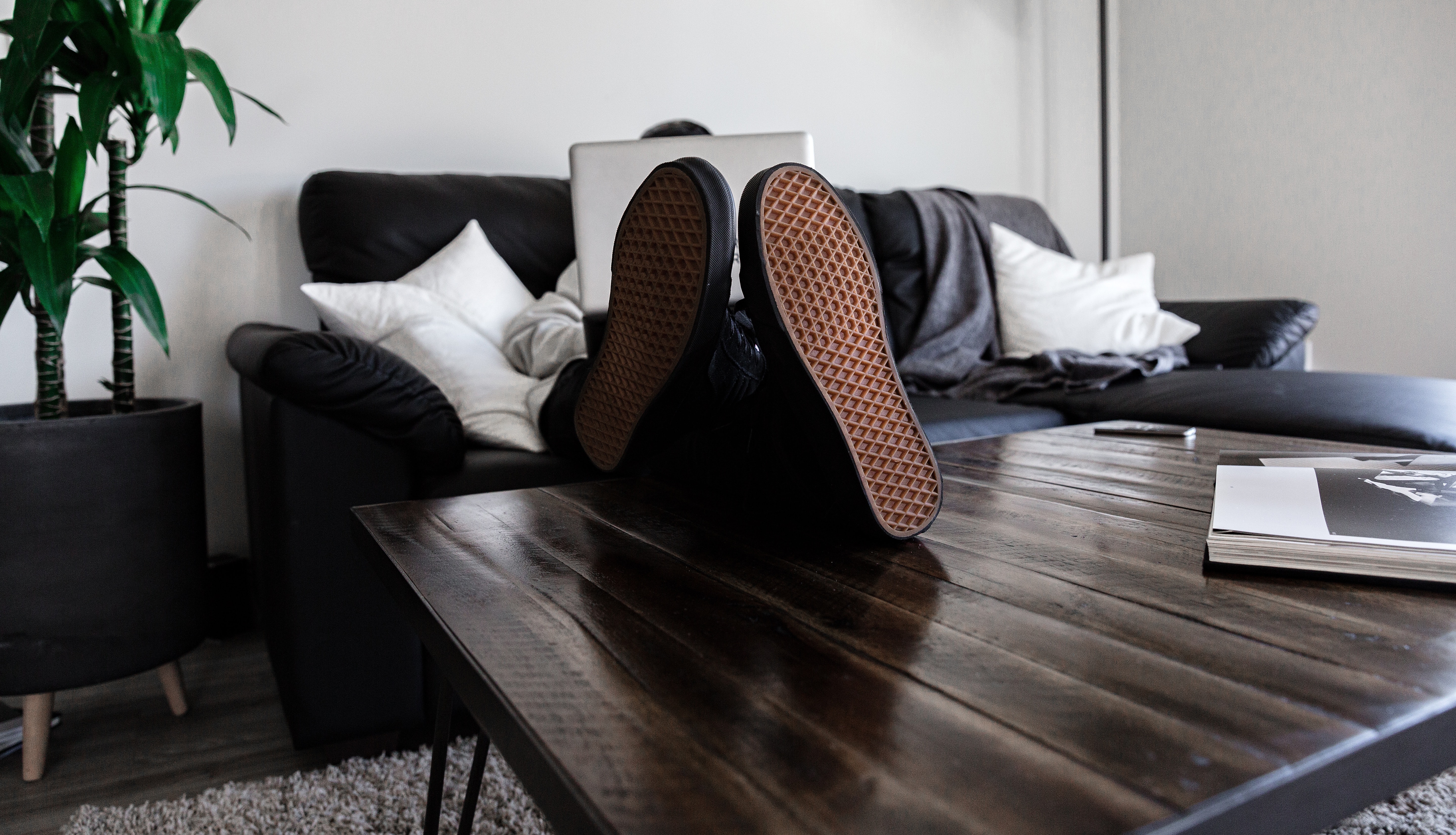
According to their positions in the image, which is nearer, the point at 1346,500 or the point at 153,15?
the point at 1346,500

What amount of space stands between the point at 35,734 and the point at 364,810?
514 millimetres

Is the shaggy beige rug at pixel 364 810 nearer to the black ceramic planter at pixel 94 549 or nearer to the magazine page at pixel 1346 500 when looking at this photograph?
the black ceramic planter at pixel 94 549

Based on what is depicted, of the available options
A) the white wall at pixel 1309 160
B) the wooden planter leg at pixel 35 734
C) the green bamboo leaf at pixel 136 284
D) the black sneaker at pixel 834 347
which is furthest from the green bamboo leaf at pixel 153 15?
the white wall at pixel 1309 160

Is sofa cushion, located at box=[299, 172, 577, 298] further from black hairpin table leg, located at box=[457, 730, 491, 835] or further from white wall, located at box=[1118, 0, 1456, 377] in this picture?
white wall, located at box=[1118, 0, 1456, 377]

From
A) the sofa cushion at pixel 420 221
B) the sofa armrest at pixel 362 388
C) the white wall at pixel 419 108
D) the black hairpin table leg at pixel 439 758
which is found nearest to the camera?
the black hairpin table leg at pixel 439 758

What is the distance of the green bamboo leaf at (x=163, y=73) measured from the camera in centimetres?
124

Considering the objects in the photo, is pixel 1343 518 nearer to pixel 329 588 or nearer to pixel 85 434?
pixel 329 588

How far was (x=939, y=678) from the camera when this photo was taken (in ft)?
1.36

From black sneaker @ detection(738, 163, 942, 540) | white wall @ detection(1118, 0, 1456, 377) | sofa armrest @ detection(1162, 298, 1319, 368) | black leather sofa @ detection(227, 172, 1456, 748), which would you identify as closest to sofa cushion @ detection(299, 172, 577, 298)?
black leather sofa @ detection(227, 172, 1456, 748)

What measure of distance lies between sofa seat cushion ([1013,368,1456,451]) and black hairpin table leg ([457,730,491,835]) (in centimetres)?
126

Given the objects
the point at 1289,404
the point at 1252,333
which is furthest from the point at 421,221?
the point at 1252,333

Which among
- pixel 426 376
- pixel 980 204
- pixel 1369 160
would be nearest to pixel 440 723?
pixel 426 376

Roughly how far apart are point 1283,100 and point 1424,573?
2847 millimetres

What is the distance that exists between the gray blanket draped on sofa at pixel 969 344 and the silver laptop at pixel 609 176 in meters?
0.73
